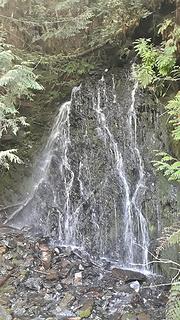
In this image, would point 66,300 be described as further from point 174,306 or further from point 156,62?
point 156,62

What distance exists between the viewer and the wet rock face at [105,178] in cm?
759

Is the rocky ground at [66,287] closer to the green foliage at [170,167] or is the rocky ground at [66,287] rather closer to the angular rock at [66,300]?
the angular rock at [66,300]

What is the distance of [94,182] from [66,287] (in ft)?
8.34

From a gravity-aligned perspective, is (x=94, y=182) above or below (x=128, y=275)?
above

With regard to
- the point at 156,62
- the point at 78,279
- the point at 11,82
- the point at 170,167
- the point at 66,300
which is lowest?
the point at 66,300

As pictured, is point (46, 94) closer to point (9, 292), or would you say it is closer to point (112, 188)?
point (112, 188)

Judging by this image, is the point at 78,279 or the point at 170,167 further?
the point at 78,279

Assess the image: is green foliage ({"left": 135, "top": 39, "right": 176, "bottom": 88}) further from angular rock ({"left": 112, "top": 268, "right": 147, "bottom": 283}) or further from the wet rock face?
angular rock ({"left": 112, "top": 268, "right": 147, "bottom": 283})

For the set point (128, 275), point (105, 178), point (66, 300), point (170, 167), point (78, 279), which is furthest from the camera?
point (105, 178)

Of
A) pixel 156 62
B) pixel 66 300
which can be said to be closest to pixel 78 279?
pixel 66 300

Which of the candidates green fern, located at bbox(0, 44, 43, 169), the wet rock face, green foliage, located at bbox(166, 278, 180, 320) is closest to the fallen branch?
the wet rock face

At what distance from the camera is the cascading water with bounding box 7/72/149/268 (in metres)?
7.72

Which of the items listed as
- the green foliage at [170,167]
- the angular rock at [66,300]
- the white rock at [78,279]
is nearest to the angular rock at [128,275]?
the white rock at [78,279]

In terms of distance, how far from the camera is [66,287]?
21.6ft
